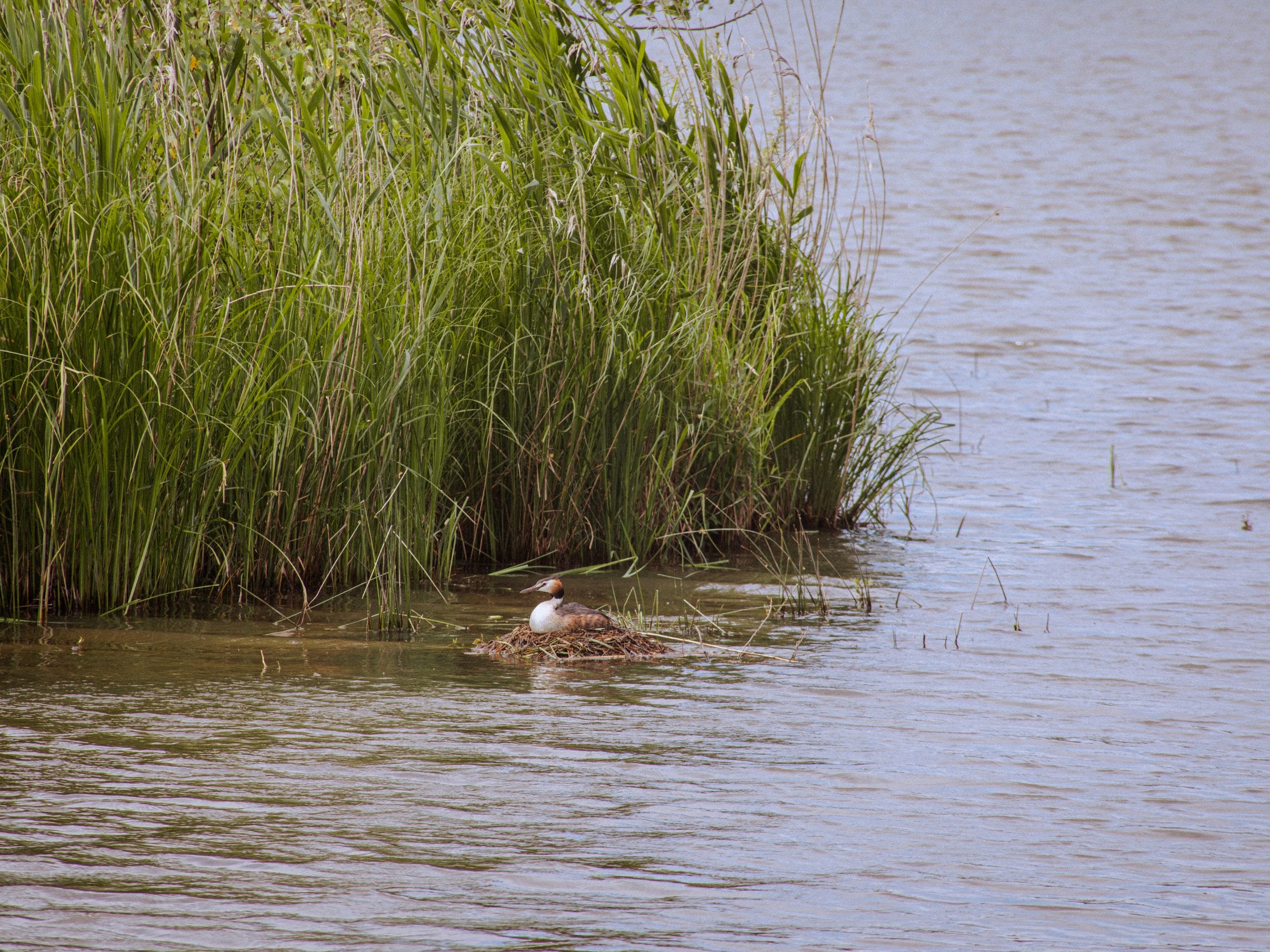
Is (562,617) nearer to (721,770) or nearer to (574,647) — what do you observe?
(574,647)

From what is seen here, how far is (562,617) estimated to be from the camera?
6148mm

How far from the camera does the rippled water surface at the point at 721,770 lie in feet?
11.8

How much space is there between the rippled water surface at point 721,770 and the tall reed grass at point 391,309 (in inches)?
18.5

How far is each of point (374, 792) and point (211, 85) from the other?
451 centimetres

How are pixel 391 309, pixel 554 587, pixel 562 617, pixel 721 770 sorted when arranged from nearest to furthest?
pixel 721 770
pixel 562 617
pixel 554 587
pixel 391 309

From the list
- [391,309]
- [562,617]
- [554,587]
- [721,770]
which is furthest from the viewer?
[391,309]

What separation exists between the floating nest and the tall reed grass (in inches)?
22.9

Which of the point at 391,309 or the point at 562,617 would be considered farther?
the point at 391,309

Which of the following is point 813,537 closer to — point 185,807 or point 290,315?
point 290,315

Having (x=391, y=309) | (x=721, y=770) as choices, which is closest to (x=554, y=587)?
(x=391, y=309)

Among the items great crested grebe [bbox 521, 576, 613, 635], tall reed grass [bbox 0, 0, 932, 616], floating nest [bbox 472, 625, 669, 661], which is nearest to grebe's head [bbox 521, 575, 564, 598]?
great crested grebe [bbox 521, 576, 613, 635]

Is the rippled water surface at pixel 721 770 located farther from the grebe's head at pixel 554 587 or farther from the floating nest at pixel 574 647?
the grebe's head at pixel 554 587

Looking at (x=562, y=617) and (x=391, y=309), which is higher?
(x=391, y=309)

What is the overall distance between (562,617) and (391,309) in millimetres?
1521
